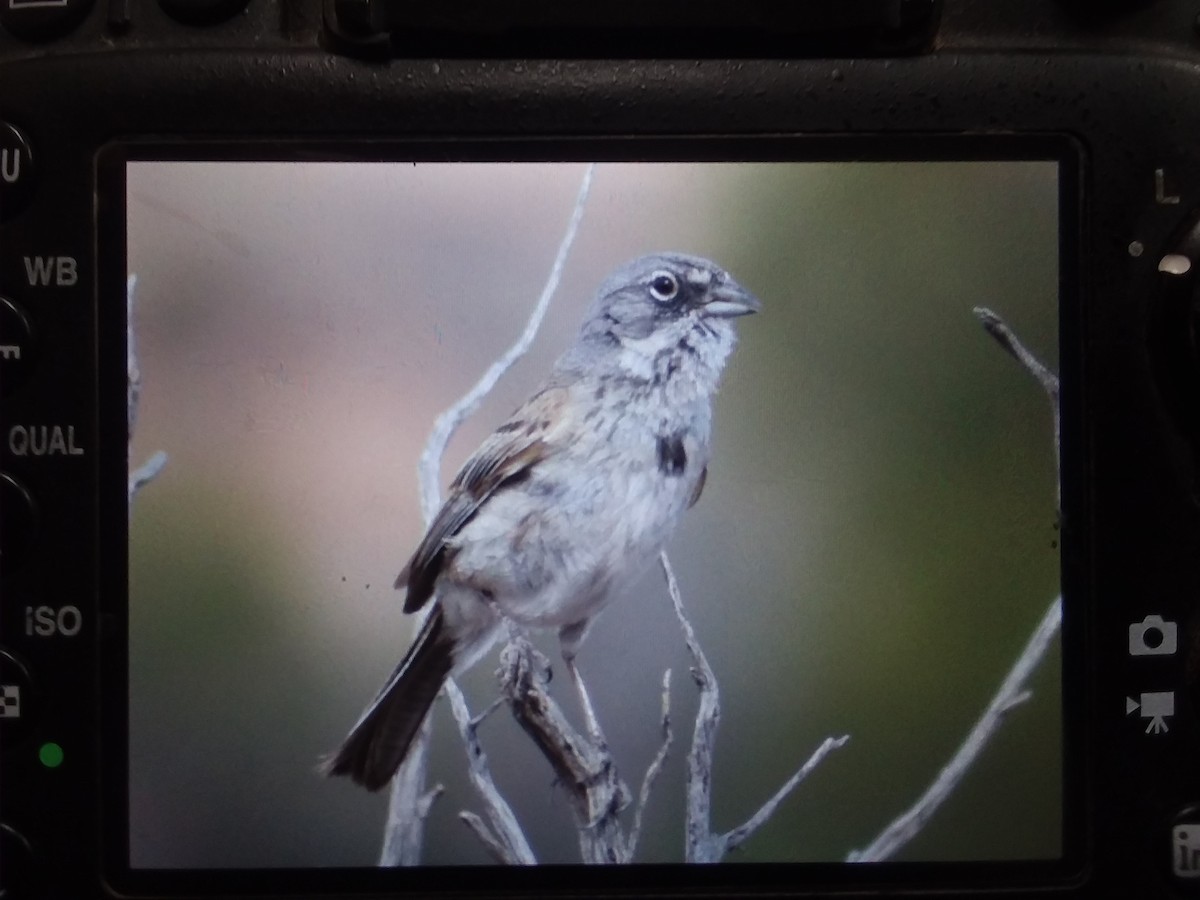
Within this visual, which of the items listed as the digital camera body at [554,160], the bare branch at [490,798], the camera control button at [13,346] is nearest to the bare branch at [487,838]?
the bare branch at [490,798]

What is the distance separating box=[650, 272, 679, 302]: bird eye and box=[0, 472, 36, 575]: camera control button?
0.88 ft

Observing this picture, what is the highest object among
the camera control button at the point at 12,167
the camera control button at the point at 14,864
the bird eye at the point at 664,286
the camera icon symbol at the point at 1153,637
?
the camera control button at the point at 12,167

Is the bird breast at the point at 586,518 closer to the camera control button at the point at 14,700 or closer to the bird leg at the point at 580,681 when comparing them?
the bird leg at the point at 580,681

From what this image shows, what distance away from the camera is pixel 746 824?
41cm

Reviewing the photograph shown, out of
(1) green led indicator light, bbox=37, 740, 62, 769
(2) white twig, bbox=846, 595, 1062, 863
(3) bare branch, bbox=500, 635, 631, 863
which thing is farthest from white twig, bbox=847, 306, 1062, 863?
(1) green led indicator light, bbox=37, 740, 62, 769

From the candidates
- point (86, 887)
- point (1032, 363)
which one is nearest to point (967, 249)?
point (1032, 363)

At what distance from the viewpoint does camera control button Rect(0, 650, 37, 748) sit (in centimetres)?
40

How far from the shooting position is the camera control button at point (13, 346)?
15.6 inches

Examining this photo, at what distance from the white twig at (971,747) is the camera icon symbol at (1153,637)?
32 millimetres

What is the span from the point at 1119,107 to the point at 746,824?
332 millimetres

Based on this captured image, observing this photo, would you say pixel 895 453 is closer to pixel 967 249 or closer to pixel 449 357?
pixel 967 249

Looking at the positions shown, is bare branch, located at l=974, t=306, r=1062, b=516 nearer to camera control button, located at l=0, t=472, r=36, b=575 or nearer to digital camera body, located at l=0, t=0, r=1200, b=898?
digital camera body, located at l=0, t=0, r=1200, b=898

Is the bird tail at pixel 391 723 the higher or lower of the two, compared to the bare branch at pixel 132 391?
lower

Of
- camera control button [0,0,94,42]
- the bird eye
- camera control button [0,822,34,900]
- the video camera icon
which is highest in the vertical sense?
camera control button [0,0,94,42]
